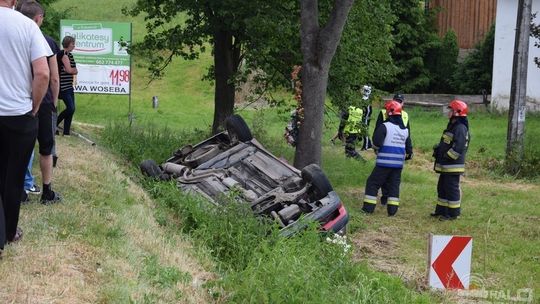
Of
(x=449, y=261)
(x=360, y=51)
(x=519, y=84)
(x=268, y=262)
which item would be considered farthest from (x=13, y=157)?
(x=519, y=84)

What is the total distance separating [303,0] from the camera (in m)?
11.4

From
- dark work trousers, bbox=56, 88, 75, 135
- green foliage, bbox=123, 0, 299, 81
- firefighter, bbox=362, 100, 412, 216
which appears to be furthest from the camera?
green foliage, bbox=123, 0, 299, 81

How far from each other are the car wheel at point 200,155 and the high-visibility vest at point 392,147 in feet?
9.02

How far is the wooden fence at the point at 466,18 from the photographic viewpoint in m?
32.5

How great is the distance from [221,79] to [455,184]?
6.34 m

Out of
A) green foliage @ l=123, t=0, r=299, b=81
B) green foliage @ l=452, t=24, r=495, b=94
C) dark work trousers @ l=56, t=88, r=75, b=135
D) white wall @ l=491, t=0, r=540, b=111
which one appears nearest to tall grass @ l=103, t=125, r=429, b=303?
dark work trousers @ l=56, t=88, r=75, b=135

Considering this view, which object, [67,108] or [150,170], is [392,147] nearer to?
[150,170]

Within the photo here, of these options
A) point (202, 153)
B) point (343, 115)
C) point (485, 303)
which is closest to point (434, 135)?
point (343, 115)

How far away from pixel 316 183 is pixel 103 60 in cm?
1274

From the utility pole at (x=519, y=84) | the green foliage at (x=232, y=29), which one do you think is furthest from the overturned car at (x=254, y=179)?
the utility pole at (x=519, y=84)

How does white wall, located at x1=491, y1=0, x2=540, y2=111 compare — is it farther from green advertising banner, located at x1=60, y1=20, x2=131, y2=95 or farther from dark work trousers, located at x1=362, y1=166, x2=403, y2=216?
dark work trousers, located at x1=362, y1=166, x2=403, y2=216

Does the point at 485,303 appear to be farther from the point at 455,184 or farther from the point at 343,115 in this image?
the point at 343,115

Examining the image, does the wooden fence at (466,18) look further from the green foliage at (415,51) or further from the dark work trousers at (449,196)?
the dark work trousers at (449,196)

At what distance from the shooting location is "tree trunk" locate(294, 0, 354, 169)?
11.2 meters
